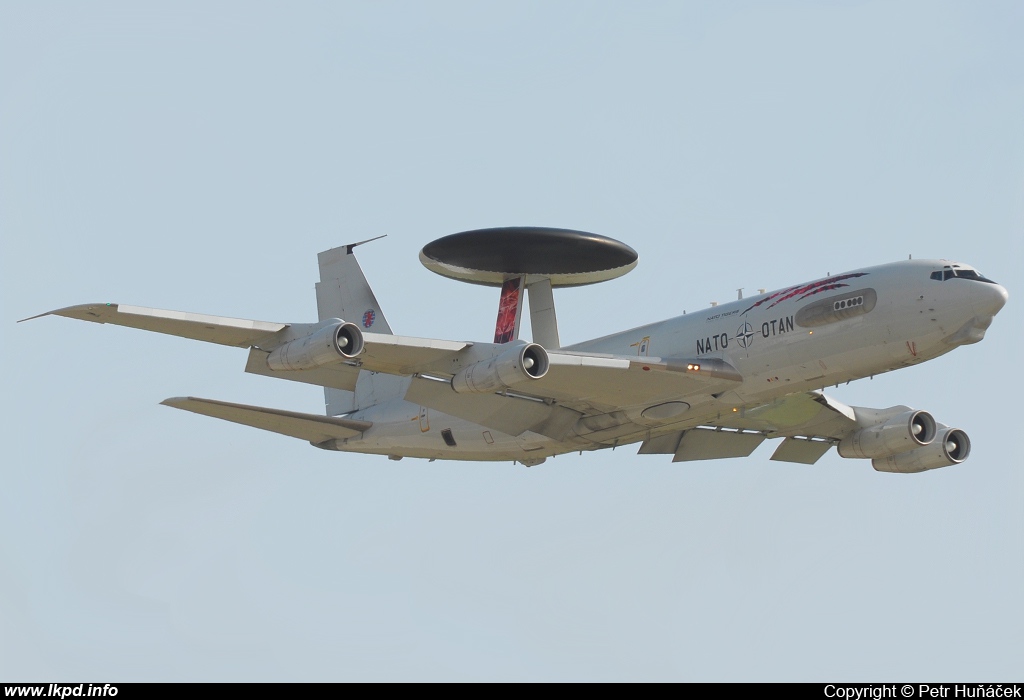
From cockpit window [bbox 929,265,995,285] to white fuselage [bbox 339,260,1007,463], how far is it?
0.45 feet

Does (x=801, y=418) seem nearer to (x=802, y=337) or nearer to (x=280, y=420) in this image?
(x=802, y=337)

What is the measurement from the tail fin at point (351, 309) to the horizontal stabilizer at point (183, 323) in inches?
469

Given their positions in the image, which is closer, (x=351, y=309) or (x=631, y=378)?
(x=631, y=378)

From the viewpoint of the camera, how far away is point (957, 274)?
4366 cm

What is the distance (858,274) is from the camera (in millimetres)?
45125

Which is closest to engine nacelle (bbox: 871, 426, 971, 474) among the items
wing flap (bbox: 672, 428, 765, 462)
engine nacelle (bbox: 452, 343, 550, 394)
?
wing flap (bbox: 672, 428, 765, 462)

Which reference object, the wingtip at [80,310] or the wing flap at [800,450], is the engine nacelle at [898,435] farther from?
the wingtip at [80,310]

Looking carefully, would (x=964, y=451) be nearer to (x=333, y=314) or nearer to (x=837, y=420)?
(x=837, y=420)

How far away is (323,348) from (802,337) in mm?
15883

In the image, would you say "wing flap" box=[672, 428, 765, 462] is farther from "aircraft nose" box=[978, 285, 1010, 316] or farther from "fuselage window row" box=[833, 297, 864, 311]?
"aircraft nose" box=[978, 285, 1010, 316]

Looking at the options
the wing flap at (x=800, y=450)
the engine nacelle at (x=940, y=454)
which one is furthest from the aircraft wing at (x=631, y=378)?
the engine nacelle at (x=940, y=454)

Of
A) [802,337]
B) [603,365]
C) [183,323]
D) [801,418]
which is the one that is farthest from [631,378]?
[183,323]

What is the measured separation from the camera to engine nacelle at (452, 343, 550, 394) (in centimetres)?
4319
